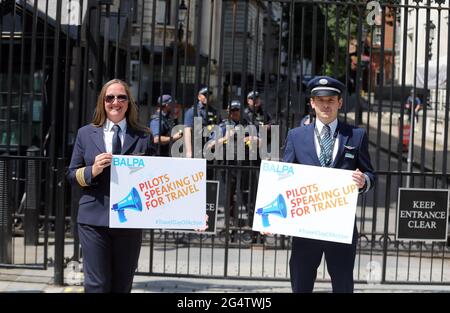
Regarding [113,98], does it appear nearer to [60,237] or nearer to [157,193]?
[157,193]

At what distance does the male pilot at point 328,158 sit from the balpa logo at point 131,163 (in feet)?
3.63

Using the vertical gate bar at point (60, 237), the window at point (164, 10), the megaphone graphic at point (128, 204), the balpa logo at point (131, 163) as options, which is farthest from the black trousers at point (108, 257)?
the window at point (164, 10)

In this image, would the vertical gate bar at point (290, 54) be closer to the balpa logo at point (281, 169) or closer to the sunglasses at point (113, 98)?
the balpa logo at point (281, 169)

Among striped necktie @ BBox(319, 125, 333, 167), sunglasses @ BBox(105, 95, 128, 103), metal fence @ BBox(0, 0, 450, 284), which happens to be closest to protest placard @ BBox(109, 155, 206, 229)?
sunglasses @ BBox(105, 95, 128, 103)

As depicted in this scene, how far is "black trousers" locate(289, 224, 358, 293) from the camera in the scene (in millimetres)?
5242

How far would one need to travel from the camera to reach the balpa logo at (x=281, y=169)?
5.18m

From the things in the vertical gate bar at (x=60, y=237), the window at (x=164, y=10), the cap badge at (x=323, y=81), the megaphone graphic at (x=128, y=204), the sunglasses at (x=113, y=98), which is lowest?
the vertical gate bar at (x=60, y=237)

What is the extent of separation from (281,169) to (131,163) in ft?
3.39

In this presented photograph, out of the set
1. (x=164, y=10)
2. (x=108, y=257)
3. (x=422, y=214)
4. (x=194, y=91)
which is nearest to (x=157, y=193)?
(x=108, y=257)

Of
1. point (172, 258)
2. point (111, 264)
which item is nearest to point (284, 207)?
point (111, 264)

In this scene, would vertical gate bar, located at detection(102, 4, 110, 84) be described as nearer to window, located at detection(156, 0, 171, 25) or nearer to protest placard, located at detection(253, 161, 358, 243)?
window, located at detection(156, 0, 171, 25)
